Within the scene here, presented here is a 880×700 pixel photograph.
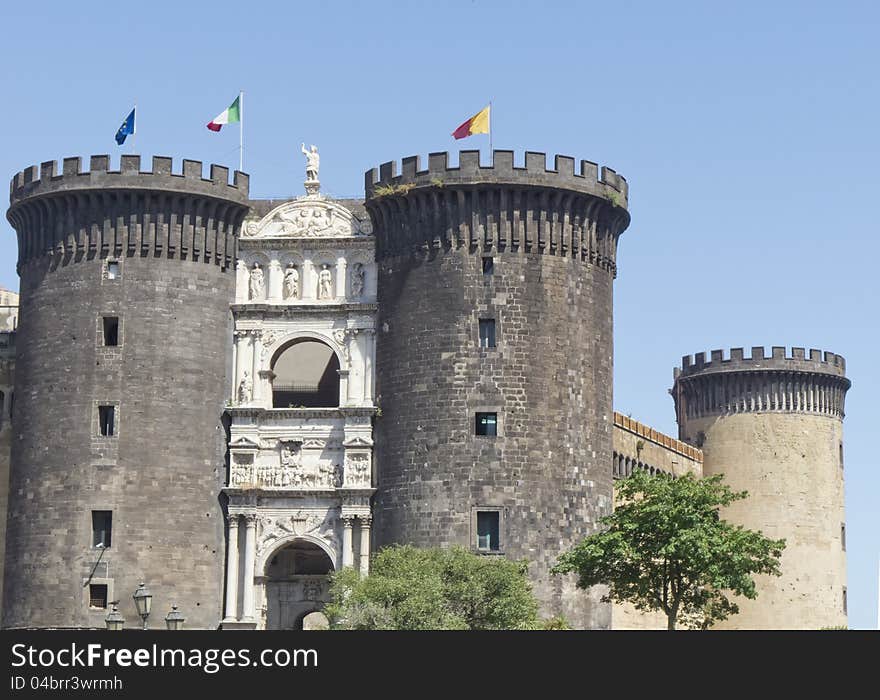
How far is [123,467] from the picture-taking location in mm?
73875

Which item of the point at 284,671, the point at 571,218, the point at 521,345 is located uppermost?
the point at 571,218

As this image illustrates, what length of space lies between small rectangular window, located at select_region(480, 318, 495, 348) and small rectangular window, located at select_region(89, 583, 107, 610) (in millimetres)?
17940

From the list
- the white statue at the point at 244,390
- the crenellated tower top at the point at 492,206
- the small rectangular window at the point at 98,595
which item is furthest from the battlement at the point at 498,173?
the small rectangular window at the point at 98,595

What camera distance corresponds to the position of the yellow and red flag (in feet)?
249

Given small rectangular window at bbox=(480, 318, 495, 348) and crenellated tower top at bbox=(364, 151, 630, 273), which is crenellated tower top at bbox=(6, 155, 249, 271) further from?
small rectangular window at bbox=(480, 318, 495, 348)

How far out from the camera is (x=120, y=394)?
7456 centimetres

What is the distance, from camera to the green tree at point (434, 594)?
63094 millimetres

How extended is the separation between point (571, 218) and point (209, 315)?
15592 mm

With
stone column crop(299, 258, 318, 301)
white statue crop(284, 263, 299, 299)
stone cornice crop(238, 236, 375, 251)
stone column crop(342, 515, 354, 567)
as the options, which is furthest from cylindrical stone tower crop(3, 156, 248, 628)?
stone column crop(342, 515, 354, 567)

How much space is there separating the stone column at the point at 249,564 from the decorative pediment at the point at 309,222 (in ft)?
40.0

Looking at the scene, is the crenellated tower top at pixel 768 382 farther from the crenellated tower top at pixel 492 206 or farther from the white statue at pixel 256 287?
the white statue at pixel 256 287

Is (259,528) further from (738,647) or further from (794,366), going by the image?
(738,647)

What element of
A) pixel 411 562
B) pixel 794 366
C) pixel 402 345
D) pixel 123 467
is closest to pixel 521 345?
pixel 402 345

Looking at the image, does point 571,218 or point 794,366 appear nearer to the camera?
point 571,218
